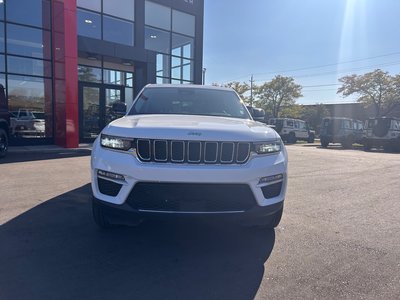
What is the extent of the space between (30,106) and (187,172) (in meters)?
13.0

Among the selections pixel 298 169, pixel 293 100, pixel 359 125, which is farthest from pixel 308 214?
pixel 293 100

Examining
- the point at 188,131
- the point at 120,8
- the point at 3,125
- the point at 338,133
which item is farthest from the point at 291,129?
the point at 188,131

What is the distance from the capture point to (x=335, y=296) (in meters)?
2.65

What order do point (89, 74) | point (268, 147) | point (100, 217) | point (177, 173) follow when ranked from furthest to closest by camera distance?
point (89, 74)
point (100, 217)
point (268, 147)
point (177, 173)

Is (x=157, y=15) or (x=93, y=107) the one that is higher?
(x=157, y=15)

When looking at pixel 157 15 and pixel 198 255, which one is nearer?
pixel 198 255

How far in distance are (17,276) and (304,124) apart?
29.6 m

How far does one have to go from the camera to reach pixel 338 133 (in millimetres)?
24672

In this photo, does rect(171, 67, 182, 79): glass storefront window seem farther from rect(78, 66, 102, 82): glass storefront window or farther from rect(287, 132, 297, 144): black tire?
rect(287, 132, 297, 144): black tire

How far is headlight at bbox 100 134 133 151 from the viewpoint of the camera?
3232 millimetres

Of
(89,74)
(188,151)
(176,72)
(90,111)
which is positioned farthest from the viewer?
(176,72)

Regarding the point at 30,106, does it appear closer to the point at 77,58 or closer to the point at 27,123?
the point at 27,123

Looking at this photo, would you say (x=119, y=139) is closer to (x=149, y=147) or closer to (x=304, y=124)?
(x=149, y=147)

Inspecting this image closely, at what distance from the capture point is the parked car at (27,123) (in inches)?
527
